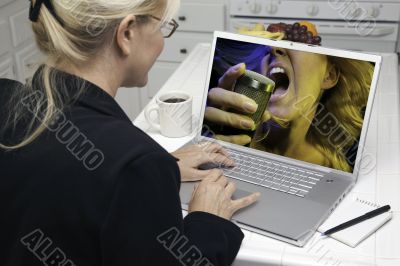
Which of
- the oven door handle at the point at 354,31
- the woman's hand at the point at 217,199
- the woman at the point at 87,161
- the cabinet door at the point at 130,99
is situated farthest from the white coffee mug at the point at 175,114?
the cabinet door at the point at 130,99

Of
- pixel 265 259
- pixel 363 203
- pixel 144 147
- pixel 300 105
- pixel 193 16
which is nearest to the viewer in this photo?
pixel 144 147

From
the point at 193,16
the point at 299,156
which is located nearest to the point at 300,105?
the point at 299,156

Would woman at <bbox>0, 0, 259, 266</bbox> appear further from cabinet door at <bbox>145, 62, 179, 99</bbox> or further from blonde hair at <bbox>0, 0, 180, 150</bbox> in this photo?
cabinet door at <bbox>145, 62, 179, 99</bbox>

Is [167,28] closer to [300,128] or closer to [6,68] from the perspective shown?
[300,128]

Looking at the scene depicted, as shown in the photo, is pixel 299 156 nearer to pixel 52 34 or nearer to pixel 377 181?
pixel 377 181

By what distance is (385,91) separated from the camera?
5.33ft

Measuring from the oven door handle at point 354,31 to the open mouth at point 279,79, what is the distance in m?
1.24

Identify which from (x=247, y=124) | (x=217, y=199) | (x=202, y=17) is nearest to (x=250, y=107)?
(x=247, y=124)

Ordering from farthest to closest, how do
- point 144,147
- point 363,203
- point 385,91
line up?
1. point 385,91
2. point 363,203
3. point 144,147

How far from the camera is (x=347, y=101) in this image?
3.90ft

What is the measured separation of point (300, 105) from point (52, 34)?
623mm

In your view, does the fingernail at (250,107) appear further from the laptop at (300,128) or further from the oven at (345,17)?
the oven at (345,17)

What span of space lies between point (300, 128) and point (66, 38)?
2.03 feet

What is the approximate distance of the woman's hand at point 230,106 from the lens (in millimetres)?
1299
